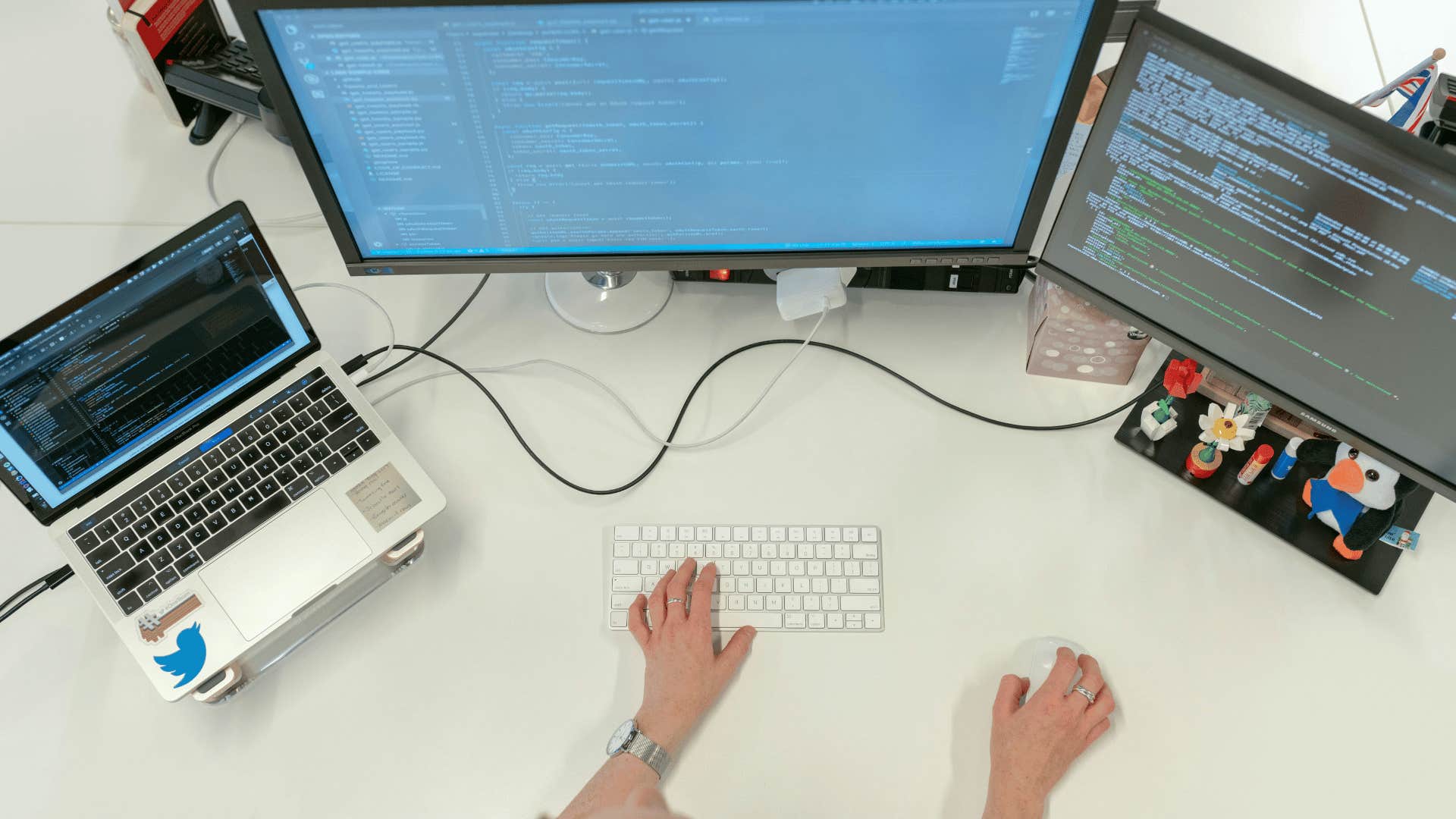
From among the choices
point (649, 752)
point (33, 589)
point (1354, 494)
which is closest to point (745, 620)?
point (649, 752)

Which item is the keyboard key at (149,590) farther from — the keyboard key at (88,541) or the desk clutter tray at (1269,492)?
the desk clutter tray at (1269,492)

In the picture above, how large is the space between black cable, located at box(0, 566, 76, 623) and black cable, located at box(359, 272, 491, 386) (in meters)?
0.35

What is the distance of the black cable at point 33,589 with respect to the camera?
3.32 ft

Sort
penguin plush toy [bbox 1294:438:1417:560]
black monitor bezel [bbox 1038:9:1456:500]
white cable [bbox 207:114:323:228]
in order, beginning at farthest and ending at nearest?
1. white cable [bbox 207:114:323:228]
2. penguin plush toy [bbox 1294:438:1417:560]
3. black monitor bezel [bbox 1038:9:1456:500]

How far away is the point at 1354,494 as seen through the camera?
3.27 feet

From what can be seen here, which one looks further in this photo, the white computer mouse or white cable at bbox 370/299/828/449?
white cable at bbox 370/299/828/449

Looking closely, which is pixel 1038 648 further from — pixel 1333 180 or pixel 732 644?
pixel 1333 180

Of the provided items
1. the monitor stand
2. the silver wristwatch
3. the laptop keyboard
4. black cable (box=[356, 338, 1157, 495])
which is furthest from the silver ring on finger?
the laptop keyboard

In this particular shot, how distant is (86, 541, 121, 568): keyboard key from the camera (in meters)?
0.95

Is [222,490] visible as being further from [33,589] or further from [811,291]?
[811,291]

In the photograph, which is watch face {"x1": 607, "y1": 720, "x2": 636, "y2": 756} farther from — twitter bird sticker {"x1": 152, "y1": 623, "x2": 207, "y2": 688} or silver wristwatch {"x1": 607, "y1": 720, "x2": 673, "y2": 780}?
twitter bird sticker {"x1": 152, "y1": 623, "x2": 207, "y2": 688}

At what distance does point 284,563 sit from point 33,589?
29cm

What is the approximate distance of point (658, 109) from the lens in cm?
90

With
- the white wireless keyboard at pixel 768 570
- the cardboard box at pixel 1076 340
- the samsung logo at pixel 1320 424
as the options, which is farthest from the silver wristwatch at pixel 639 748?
the samsung logo at pixel 1320 424
